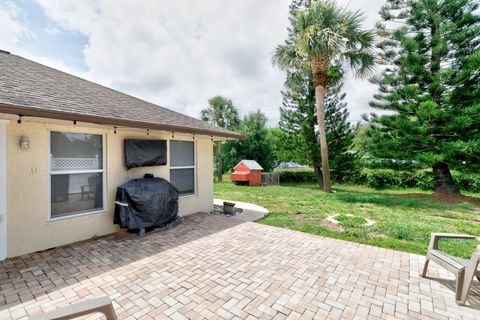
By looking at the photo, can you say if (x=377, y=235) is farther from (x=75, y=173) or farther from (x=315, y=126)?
(x=315, y=126)

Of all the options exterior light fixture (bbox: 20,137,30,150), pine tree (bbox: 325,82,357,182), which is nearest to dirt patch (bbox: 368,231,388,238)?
exterior light fixture (bbox: 20,137,30,150)

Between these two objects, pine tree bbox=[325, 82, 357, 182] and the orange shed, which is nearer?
pine tree bbox=[325, 82, 357, 182]

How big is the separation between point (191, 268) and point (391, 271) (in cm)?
314

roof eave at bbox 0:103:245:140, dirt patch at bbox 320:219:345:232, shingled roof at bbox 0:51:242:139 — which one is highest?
shingled roof at bbox 0:51:242:139

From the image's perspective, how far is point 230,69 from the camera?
42.4 ft

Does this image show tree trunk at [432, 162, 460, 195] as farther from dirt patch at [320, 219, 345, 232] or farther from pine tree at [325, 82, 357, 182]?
dirt patch at [320, 219, 345, 232]

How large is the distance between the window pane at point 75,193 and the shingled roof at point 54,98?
1.36 m

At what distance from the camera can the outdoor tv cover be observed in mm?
5262

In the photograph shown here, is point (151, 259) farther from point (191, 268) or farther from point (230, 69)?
point (230, 69)

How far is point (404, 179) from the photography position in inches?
576

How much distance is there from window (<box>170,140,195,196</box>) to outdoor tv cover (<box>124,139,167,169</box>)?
49cm

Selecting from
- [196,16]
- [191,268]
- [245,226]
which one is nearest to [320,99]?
[196,16]

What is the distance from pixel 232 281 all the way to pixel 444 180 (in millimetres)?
12891

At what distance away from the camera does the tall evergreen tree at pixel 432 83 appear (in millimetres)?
9820
